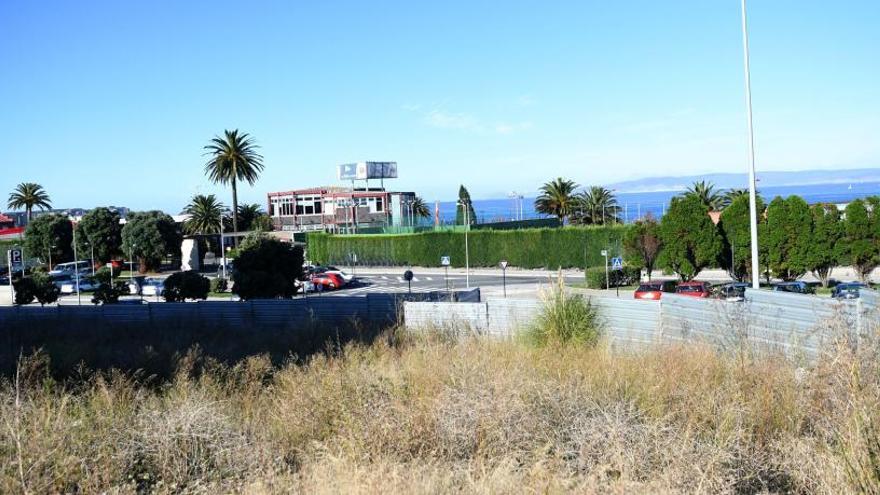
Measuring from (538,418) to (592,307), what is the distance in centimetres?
677

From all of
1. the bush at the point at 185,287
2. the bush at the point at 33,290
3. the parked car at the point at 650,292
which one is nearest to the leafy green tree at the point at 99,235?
the bush at the point at 33,290

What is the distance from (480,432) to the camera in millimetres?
8930

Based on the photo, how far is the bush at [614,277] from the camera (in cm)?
4591

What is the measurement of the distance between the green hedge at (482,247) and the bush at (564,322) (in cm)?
3977

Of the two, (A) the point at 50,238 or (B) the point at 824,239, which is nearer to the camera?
(B) the point at 824,239

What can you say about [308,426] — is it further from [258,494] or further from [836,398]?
[836,398]

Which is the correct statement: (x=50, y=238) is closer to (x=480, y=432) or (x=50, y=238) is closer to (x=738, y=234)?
(x=738, y=234)

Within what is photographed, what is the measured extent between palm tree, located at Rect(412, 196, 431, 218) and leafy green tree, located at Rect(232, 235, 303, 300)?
52.3m

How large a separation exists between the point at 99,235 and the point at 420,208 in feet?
128

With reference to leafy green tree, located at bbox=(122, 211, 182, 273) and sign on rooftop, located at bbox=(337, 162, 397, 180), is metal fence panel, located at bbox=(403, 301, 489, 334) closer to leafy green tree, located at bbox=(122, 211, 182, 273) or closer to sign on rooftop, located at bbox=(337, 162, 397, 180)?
leafy green tree, located at bbox=(122, 211, 182, 273)

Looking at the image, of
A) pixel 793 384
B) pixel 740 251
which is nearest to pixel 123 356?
pixel 793 384

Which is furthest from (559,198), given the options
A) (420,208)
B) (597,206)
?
(420,208)

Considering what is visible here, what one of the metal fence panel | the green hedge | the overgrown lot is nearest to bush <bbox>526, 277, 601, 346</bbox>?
the metal fence panel

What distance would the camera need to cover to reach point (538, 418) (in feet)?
30.2
